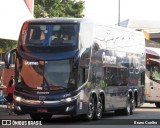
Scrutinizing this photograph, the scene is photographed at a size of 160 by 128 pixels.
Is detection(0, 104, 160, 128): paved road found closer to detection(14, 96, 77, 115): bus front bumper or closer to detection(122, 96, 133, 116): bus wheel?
detection(14, 96, 77, 115): bus front bumper

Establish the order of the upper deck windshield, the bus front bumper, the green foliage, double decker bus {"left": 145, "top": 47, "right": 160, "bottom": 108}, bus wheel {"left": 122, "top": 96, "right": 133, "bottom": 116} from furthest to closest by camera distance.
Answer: the green foliage
double decker bus {"left": 145, "top": 47, "right": 160, "bottom": 108}
bus wheel {"left": 122, "top": 96, "right": 133, "bottom": 116}
the upper deck windshield
the bus front bumper

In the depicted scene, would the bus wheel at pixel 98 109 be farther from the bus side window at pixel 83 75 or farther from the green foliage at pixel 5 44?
the green foliage at pixel 5 44

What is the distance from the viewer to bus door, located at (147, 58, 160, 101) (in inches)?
1439

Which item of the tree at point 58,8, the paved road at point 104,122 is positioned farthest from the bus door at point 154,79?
the tree at point 58,8

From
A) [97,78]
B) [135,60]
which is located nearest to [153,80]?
[135,60]

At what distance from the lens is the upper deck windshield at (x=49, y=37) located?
21.0m

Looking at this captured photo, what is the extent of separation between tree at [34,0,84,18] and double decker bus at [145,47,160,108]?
42059 mm

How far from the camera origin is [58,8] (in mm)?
80062

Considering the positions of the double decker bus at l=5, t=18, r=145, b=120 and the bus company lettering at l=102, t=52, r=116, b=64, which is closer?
the double decker bus at l=5, t=18, r=145, b=120

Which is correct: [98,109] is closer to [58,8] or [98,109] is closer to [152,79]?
[152,79]

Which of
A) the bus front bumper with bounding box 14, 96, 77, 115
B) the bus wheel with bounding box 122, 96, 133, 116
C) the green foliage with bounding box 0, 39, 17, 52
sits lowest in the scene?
the bus wheel with bounding box 122, 96, 133, 116

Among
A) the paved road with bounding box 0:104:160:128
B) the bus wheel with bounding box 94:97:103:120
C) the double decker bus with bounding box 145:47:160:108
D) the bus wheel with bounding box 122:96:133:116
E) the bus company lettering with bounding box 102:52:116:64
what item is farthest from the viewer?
the double decker bus with bounding box 145:47:160:108

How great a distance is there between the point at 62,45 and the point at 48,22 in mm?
1125

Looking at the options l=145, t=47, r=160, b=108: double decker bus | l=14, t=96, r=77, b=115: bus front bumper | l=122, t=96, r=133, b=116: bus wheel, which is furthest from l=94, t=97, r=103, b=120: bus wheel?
l=145, t=47, r=160, b=108: double decker bus
